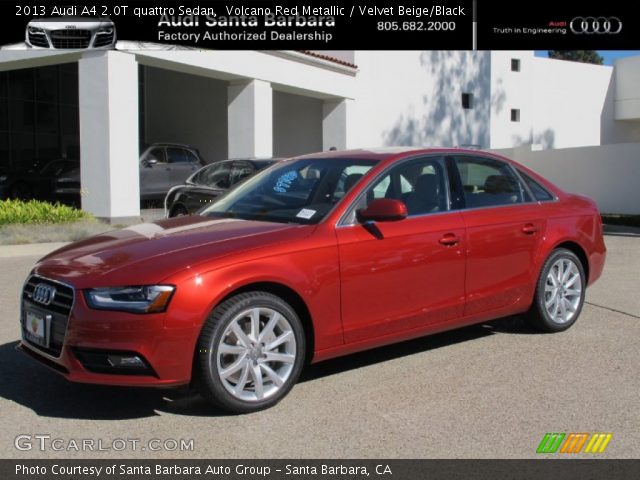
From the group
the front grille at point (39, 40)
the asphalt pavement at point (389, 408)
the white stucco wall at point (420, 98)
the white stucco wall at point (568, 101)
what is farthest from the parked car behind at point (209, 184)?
the white stucco wall at point (568, 101)

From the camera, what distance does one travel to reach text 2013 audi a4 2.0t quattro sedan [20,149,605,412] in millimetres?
4180

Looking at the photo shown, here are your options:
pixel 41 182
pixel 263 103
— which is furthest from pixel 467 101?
pixel 41 182

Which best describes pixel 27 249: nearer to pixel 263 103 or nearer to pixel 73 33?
pixel 73 33

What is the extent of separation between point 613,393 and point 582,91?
32.4m

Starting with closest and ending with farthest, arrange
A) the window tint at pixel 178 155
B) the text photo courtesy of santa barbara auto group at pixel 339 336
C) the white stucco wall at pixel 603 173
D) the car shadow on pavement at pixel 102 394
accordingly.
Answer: the text photo courtesy of santa barbara auto group at pixel 339 336, the car shadow on pavement at pixel 102 394, the window tint at pixel 178 155, the white stucco wall at pixel 603 173

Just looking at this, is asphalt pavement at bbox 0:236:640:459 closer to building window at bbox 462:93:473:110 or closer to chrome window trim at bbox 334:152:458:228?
chrome window trim at bbox 334:152:458:228

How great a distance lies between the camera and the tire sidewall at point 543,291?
20.2 feet

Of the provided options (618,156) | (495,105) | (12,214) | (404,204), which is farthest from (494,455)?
(495,105)

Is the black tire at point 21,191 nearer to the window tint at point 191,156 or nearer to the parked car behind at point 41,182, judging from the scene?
the parked car behind at point 41,182

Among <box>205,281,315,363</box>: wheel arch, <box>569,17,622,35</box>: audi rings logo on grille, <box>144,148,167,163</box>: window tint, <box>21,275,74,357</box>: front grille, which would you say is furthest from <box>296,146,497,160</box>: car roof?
<box>569,17,622,35</box>: audi rings logo on grille

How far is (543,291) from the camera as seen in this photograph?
6.18 m

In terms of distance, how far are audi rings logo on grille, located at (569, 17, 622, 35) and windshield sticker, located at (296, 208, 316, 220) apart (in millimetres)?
17224
